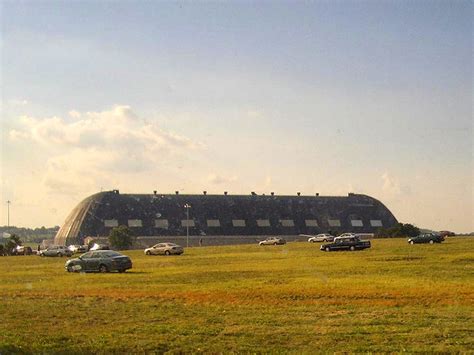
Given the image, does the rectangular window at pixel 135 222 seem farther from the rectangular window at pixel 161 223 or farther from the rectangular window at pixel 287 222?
the rectangular window at pixel 287 222

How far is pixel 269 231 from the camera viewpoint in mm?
118312

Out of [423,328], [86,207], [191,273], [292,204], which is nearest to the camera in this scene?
[423,328]

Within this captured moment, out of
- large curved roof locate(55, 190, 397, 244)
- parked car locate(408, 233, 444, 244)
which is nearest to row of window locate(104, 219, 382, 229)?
large curved roof locate(55, 190, 397, 244)

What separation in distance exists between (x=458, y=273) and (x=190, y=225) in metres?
82.7

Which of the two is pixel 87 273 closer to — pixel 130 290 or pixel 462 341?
pixel 130 290

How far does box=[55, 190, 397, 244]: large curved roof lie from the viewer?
113 meters

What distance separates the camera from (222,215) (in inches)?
4715

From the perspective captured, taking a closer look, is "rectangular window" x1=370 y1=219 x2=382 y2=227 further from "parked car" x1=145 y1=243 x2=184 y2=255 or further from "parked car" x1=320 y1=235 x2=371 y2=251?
"parked car" x1=145 y1=243 x2=184 y2=255

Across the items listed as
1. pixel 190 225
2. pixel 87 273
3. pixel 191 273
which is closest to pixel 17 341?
pixel 191 273

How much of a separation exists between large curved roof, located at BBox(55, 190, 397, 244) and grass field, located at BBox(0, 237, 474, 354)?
76.3 metres

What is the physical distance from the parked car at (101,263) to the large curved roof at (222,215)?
6664 cm

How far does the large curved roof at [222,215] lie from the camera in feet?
372

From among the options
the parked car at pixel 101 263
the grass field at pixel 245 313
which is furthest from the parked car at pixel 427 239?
the parked car at pixel 101 263

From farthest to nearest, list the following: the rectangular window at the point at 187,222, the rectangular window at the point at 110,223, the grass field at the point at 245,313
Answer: the rectangular window at the point at 187,222 → the rectangular window at the point at 110,223 → the grass field at the point at 245,313
